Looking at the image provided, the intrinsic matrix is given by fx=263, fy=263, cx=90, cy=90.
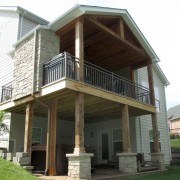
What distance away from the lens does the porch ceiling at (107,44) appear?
41.1 ft

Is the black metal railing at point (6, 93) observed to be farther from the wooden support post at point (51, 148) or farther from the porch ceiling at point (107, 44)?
the wooden support post at point (51, 148)

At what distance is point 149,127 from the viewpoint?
1834cm

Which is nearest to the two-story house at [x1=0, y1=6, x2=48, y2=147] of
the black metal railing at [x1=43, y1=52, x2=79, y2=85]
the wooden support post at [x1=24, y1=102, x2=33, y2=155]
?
the wooden support post at [x1=24, y1=102, x2=33, y2=155]

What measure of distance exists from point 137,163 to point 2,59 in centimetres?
1098

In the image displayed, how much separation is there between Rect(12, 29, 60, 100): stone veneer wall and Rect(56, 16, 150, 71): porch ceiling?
716 mm

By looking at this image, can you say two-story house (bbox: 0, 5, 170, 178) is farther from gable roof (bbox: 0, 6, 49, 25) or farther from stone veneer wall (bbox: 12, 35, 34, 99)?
gable roof (bbox: 0, 6, 49, 25)

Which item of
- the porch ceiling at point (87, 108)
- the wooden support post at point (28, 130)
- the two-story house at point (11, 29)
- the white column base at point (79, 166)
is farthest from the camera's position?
the two-story house at point (11, 29)

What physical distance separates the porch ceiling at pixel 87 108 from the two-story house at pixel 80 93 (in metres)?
0.04

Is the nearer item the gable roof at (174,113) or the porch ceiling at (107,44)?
the porch ceiling at (107,44)

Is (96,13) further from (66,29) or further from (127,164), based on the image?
(127,164)

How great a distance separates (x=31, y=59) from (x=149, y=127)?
10.1 metres

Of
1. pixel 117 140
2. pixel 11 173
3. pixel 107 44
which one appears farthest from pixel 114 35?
pixel 11 173

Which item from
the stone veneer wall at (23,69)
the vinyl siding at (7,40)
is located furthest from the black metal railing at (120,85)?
the vinyl siding at (7,40)

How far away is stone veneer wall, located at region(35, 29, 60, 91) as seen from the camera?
11.4m
